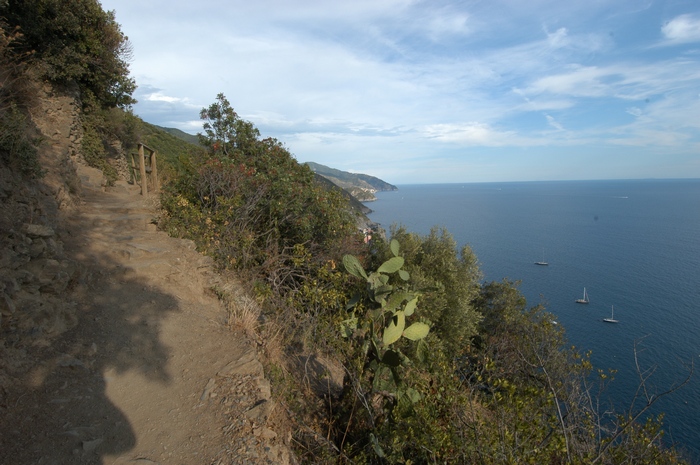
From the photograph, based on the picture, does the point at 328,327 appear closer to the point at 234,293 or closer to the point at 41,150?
the point at 234,293

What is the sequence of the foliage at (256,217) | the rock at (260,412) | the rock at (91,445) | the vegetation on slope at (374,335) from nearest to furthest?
the rock at (91,445) < the vegetation on slope at (374,335) < the rock at (260,412) < the foliage at (256,217)

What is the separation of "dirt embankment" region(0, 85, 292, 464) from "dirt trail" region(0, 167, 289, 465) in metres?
0.01

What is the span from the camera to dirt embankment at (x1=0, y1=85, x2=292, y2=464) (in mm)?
3295

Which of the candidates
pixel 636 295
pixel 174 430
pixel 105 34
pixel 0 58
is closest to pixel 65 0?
pixel 105 34

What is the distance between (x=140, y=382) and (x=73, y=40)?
11.0 metres

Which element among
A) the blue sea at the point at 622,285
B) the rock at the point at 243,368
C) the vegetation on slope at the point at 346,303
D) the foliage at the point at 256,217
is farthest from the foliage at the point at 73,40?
the blue sea at the point at 622,285

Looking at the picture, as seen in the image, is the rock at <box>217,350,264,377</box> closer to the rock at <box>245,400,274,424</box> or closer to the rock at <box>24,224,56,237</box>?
the rock at <box>245,400,274,424</box>

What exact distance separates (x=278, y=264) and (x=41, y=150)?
5.45 metres

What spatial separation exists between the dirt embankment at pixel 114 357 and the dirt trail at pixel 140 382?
0.01 meters

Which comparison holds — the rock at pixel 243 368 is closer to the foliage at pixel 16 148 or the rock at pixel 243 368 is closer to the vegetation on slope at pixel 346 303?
the vegetation on slope at pixel 346 303

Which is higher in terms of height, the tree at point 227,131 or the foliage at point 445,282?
the tree at point 227,131

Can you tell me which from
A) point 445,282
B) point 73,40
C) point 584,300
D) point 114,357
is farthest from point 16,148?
point 584,300

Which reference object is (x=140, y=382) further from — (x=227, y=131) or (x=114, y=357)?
(x=227, y=131)

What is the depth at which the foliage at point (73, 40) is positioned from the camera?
9625 mm
